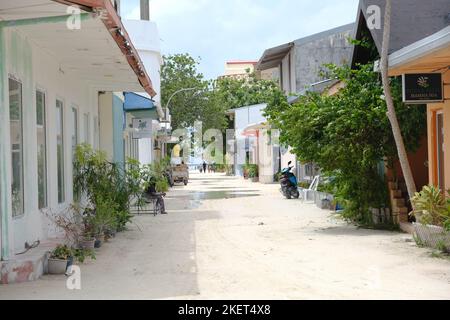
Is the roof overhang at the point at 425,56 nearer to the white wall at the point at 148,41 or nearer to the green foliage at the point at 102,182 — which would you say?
the green foliage at the point at 102,182

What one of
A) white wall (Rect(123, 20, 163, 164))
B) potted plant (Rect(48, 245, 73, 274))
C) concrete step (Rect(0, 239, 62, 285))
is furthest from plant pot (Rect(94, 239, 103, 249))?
white wall (Rect(123, 20, 163, 164))

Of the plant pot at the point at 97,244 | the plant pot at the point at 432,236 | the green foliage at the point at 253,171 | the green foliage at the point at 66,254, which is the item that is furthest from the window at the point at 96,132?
the green foliage at the point at 253,171

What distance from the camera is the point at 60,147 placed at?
1262cm

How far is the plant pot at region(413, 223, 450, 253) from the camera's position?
400 inches

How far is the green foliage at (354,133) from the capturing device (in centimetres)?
1320

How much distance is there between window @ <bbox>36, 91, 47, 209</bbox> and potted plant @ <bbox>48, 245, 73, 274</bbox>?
1.82 m

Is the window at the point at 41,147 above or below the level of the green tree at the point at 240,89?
below

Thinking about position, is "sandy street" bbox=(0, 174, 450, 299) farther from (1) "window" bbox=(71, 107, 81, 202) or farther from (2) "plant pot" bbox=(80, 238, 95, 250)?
(1) "window" bbox=(71, 107, 81, 202)

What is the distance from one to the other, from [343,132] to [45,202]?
5613 mm

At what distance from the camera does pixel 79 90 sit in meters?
14.6

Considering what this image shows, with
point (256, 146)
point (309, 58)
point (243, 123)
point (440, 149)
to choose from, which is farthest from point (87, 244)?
point (243, 123)

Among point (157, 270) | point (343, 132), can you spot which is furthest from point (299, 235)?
point (157, 270)

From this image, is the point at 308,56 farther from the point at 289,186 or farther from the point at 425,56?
the point at 425,56

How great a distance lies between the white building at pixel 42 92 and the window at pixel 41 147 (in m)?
0.02
